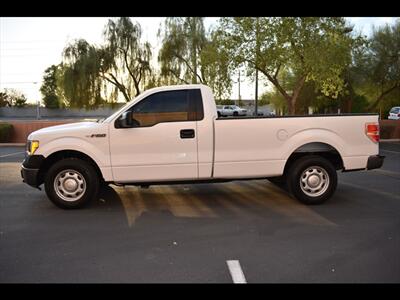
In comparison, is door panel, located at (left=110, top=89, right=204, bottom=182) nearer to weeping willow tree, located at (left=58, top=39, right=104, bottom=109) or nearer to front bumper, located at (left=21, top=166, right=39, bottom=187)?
front bumper, located at (left=21, top=166, right=39, bottom=187)

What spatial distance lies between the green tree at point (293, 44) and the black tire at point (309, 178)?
522 inches

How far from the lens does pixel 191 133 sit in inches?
238

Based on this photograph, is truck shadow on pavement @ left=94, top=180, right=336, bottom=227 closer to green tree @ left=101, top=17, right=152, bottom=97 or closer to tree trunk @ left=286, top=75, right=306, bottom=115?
tree trunk @ left=286, top=75, right=306, bottom=115

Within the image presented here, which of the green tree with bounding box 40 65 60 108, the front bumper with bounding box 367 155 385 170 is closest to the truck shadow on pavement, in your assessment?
the front bumper with bounding box 367 155 385 170

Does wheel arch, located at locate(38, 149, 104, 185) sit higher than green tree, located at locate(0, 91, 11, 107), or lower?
lower

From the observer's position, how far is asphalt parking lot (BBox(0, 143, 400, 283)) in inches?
149

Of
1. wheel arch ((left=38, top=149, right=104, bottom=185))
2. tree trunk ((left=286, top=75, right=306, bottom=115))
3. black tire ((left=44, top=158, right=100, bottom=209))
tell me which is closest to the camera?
black tire ((left=44, top=158, right=100, bottom=209))

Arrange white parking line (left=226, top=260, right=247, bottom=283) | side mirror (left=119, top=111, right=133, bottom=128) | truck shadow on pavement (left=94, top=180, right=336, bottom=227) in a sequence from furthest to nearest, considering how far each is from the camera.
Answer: side mirror (left=119, top=111, right=133, bottom=128) < truck shadow on pavement (left=94, top=180, right=336, bottom=227) < white parking line (left=226, top=260, right=247, bottom=283)

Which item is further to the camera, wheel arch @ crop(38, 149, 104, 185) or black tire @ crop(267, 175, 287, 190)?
black tire @ crop(267, 175, 287, 190)

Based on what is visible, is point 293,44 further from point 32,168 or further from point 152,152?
point 32,168

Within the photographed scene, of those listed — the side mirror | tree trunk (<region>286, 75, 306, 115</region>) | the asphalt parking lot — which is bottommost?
the asphalt parking lot

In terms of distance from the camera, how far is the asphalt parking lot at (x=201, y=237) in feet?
12.4
